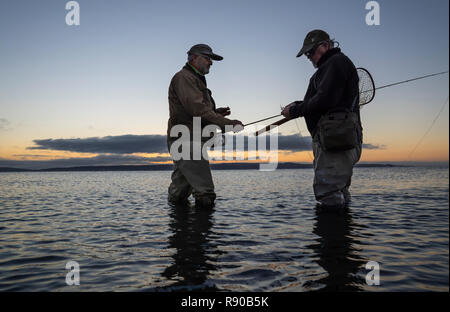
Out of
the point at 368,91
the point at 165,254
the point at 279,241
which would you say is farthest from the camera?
the point at 368,91

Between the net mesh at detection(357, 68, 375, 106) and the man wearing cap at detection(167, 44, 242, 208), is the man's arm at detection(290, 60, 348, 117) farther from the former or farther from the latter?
the man wearing cap at detection(167, 44, 242, 208)

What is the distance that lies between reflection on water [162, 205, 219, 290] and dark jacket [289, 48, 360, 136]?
3.10m

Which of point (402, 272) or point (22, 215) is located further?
point (22, 215)

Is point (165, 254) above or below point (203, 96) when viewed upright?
below

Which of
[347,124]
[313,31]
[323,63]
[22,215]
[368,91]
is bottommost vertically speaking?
[22,215]

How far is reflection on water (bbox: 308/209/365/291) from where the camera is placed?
122 inches

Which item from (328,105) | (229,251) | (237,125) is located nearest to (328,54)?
(328,105)

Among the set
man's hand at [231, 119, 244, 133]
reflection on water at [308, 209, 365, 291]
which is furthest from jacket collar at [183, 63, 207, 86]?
reflection on water at [308, 209, 365, 291]

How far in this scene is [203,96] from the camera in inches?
301

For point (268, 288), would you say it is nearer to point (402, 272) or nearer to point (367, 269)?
point (367, 269)

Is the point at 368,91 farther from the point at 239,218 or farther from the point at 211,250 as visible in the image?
the point at 211,250

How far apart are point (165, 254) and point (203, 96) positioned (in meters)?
4.38
